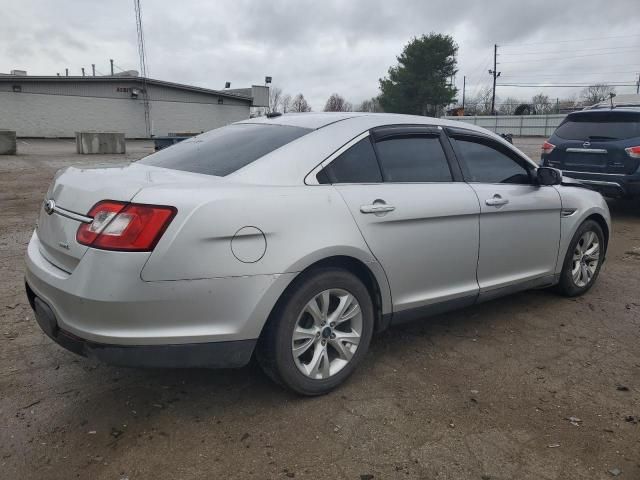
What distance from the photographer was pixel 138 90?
35.0 metres

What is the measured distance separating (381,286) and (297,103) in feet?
230

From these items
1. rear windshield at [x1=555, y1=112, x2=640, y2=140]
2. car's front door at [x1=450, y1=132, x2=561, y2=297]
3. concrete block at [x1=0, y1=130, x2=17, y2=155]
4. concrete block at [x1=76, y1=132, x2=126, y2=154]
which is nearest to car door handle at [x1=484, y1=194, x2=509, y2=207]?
car's front door at [x1=450, y1=132, x2=561, y2=297]

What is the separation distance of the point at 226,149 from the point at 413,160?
1192 mm

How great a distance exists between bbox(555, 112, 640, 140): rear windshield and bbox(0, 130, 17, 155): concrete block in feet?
64.5

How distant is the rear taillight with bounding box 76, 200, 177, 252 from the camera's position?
2357 millimetres

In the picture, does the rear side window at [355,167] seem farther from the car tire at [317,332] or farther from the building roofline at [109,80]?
the building roofline at [109,80]

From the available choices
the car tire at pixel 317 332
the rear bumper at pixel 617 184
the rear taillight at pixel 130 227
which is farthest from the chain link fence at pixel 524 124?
the rear taillight at pixel 130 227

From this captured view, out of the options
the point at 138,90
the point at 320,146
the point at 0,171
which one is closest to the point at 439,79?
the point at 138,90

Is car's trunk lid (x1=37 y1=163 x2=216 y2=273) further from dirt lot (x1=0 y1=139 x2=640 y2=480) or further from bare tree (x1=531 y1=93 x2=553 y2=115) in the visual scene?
bare tree (x1=531 y1=93 x2=553 y2=115)

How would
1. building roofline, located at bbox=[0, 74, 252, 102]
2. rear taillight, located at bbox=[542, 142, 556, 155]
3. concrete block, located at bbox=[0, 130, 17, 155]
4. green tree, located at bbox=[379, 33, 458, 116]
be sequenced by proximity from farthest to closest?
1. green tree, located at bbox=[379, 33, 458, 116]
2. building roofline, located at bbox=[0, 74, 252, 102]
3. concrete block, located at bbox=[0, 130, 17, 155]
4. rear taillight, located at bbox=[542, 142, 556, 155]

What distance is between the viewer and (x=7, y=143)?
20.5 meters

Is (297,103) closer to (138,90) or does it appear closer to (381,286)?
(138,90)

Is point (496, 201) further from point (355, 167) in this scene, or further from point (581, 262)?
point (581, 262)

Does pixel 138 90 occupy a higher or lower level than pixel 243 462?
higher
